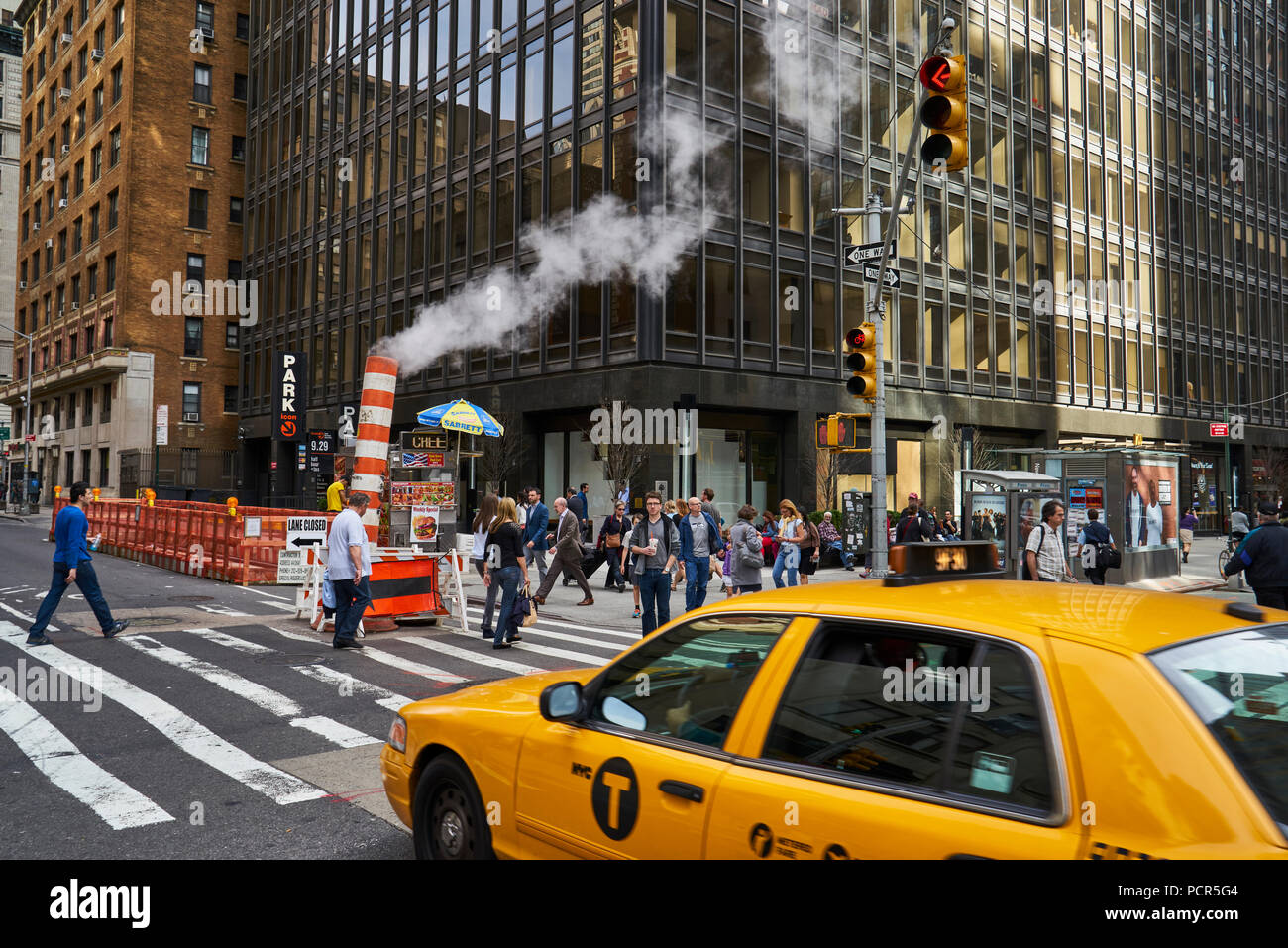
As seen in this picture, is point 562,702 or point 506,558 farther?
point 506,558

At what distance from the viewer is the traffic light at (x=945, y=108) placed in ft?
24.6

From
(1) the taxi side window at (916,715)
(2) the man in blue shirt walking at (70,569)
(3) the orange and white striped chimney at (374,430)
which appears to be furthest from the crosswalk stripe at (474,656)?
(1) the taxi side window at (916,715)

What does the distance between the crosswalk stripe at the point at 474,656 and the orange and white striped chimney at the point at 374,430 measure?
1.69 m

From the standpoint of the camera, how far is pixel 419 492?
661 inches

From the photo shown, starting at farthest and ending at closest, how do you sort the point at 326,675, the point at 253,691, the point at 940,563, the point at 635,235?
1. the point at 635,235
2. the point at 326,675
3. the point at 253,691
4. the point at 940,563

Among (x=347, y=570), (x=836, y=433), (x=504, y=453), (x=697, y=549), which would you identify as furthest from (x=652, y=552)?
(x=504, y=453)

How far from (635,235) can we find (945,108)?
1968cm

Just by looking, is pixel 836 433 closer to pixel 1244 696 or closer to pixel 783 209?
pixel 1244 696

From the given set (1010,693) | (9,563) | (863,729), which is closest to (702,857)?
(863,729)

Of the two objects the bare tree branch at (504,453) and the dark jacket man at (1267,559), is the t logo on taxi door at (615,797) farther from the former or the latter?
the bare tree branch at (504,453)

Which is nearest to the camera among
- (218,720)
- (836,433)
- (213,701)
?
(218,720)

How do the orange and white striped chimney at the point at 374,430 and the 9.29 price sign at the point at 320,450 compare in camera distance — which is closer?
the orange and white striped chimney at the point at 374,430
